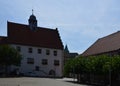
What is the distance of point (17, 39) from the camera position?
76.9m

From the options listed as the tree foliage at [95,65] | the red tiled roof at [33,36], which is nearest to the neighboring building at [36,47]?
the red tiled roof at [33,36]

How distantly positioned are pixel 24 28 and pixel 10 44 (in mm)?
8534

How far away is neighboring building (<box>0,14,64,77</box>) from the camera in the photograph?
7687cm

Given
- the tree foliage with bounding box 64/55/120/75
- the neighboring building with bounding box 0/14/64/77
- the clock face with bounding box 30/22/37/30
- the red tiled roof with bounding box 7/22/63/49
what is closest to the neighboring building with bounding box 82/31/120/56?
the tree foliage with bounding box 64/55/120/75

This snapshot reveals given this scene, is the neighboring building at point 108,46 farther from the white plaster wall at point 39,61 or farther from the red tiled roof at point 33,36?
the red tiled roof at point 33,36

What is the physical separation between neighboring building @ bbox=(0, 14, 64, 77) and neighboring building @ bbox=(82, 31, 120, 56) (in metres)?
19.5

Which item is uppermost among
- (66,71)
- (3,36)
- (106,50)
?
(3,36)

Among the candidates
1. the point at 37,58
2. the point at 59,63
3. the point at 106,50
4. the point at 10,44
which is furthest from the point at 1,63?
the point at 106,50

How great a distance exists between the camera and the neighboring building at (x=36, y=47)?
252 ft

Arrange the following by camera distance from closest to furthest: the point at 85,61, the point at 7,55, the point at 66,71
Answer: the point at 85,61, the point at 66,71, the point at 7,55

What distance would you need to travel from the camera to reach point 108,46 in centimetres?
5456

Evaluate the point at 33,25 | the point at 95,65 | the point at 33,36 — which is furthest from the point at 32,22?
the point at 95,65

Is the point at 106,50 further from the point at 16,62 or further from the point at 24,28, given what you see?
the point at 24,28

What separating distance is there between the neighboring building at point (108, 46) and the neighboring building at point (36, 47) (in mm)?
19506
